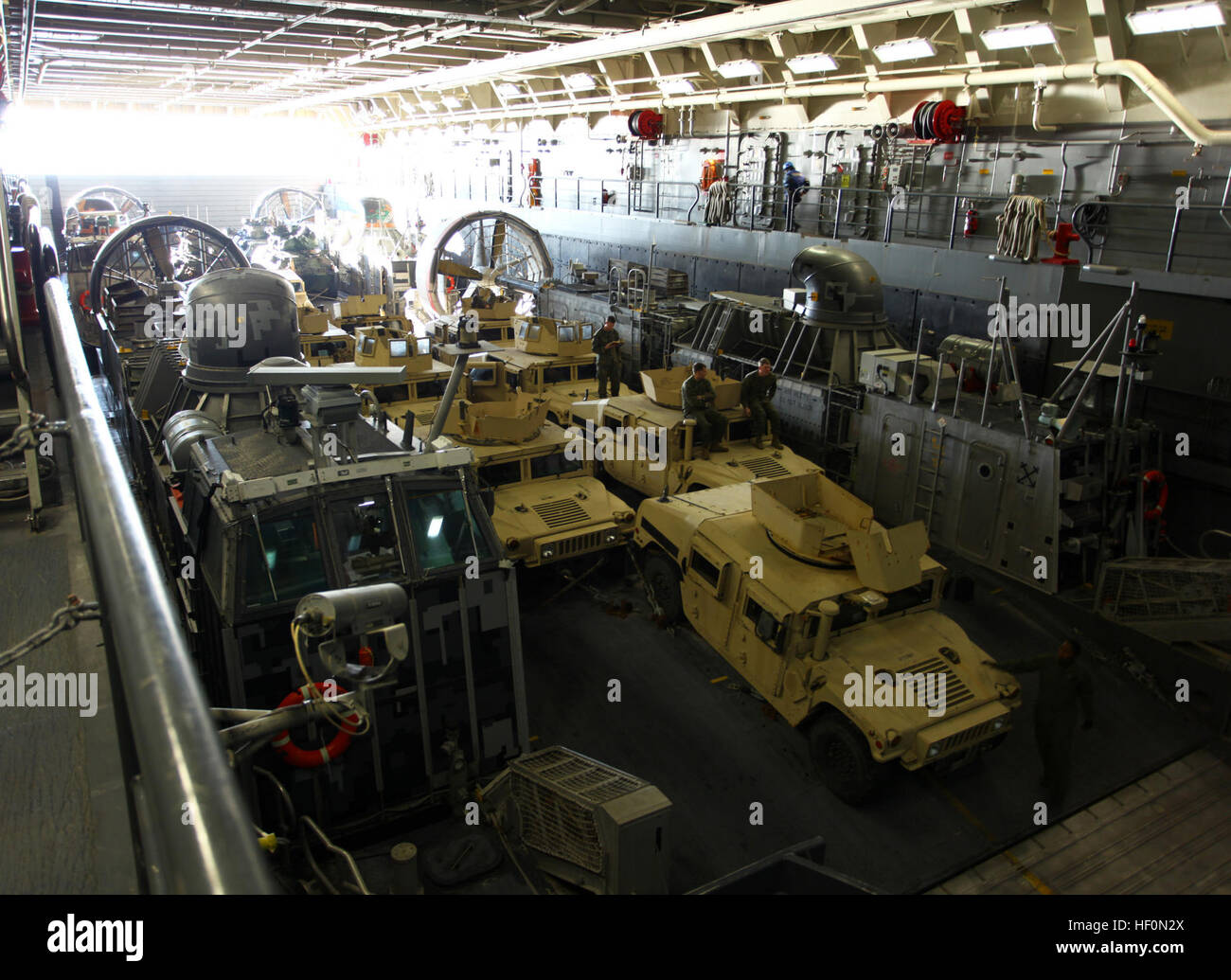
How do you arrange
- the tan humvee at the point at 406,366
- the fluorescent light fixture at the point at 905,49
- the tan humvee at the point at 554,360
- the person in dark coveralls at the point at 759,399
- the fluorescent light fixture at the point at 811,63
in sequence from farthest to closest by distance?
the fluorescent light fixture at the point at 811,63, the tan humvee at the point at 554,360, the fluorescent light fixture at the point at 905,49, the tan humvee at the point at 406,366, the person in dark coveralls at the point at 759,399

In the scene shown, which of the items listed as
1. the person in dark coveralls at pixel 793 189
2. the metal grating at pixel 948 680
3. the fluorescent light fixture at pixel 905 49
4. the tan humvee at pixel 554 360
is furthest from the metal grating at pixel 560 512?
the person in dark coveralls at pixel 793 189

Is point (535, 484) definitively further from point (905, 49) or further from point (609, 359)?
point (905, 49)

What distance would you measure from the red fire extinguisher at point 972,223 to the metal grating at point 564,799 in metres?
12.4

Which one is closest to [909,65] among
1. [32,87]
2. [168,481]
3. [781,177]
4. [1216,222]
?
[781,177]

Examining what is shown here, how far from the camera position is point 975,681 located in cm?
721

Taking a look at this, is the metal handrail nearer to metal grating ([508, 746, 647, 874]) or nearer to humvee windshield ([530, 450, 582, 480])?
metal grating ([508, 746, 647, 874])

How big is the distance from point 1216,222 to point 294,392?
1201 cm

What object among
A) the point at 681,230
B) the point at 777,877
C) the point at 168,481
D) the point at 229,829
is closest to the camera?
the point at 229,829

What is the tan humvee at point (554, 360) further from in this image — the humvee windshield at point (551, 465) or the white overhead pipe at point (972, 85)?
the white overhead pipe at point (972, 85)

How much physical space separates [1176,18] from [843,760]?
33.3 ft

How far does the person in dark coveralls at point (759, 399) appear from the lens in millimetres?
11812

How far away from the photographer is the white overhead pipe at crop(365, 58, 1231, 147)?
11.3 m

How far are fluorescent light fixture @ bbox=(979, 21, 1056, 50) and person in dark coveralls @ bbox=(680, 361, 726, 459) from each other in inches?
275

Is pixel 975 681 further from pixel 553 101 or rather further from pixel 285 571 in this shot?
pixel 553 101
